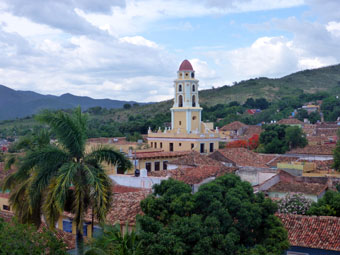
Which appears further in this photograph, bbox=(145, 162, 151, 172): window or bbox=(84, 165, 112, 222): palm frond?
bbox=(145, 162, 151, 172): window

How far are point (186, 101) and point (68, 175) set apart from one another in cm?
3323

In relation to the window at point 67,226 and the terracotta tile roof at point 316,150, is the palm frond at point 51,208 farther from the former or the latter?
the terracotta tile roof at point 316,150

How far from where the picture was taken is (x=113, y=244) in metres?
A: 11.0

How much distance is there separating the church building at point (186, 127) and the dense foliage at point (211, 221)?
1067 inches

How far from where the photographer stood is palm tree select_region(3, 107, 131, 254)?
1100 cm

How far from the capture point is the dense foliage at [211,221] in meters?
12.1

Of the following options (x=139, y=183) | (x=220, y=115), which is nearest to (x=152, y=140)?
(x=139, y=183)

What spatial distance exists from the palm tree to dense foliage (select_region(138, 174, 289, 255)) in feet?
5.84

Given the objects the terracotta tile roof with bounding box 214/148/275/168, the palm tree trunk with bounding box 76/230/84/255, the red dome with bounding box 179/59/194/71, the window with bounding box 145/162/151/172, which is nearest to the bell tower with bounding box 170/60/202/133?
the red dome with bounding box 179/59/194/71

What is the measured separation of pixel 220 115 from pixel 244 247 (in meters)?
81.5

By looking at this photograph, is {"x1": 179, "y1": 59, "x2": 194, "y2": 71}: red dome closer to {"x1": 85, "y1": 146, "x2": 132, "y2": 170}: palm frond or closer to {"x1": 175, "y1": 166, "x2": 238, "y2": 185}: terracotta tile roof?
{"x1": 175, "y1": 166, "x2": 238, "y2": 185}: terracotta tile roof

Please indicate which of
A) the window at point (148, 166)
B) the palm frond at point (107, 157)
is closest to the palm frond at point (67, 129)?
the palm frond at point (107, 157)

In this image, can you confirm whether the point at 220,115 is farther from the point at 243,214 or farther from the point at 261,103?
the point at 243,214

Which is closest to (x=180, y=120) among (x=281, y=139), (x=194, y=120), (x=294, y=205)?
(x=194, y=120)
